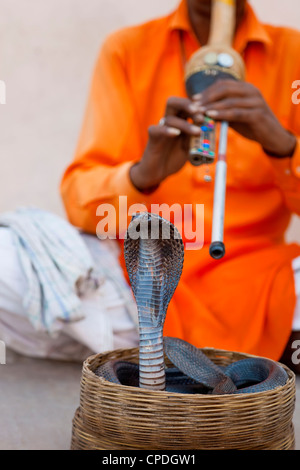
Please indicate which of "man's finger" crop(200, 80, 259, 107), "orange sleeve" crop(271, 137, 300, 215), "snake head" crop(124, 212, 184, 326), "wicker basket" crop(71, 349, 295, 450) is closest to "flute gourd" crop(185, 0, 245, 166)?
"man's finger" crop(200, 80, 259, 107)

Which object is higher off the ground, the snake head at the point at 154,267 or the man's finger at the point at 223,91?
the man's finger at the point at 223,91

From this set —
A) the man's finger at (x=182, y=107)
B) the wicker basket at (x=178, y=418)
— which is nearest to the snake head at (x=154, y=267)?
the wicker basket at (x=178, y=418)

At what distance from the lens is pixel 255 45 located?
2287 mm

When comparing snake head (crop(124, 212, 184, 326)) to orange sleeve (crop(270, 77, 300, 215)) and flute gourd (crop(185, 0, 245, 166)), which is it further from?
orange sleeve (crop(270, 77, 300, 215))

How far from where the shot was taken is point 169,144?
1.83 meters

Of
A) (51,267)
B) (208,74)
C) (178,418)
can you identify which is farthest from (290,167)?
(178,418)

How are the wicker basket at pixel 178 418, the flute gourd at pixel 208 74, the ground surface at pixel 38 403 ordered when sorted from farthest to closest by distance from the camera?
the flute gourd at pixel 208 74, the ground surface at pixel 38 403, the wicker basket at pixel 178 418

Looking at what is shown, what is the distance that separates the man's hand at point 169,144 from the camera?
1664 mm

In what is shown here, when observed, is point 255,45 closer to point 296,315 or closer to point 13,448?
point 296,315

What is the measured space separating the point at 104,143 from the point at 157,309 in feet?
3.95

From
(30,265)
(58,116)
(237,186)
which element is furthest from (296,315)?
(58,116)

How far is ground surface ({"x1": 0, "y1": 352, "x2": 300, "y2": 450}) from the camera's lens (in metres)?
1.47

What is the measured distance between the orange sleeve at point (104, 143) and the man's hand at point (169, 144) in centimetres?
13

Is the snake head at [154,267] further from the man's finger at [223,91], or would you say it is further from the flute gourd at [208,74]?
the man's finger at [223,91]
